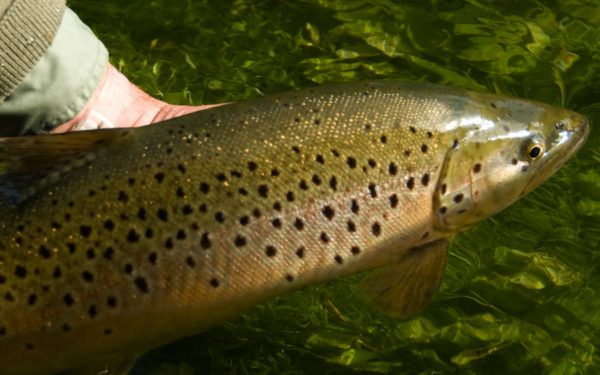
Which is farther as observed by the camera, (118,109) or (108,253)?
(118,109)

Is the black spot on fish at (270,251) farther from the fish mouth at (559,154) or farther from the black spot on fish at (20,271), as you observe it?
the fish mouth at (559,154)

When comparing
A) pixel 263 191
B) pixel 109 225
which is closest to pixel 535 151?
pixel 263 191

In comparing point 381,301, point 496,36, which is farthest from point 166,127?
point 496,36

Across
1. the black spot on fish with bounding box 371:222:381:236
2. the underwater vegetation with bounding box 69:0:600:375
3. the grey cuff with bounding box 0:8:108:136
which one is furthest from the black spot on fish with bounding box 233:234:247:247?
the grey cuff with bounding box 0:8:108:136

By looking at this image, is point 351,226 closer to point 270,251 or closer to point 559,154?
point 270,251

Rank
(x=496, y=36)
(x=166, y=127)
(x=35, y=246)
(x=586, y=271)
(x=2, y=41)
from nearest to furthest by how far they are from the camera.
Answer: (x=35, y=246) < (x=166, y=127) < (x=2, y=41) < (x=586, y=271) < (x=496, y=36)

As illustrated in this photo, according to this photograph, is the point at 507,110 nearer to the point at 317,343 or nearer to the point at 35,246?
the point at 317,343
